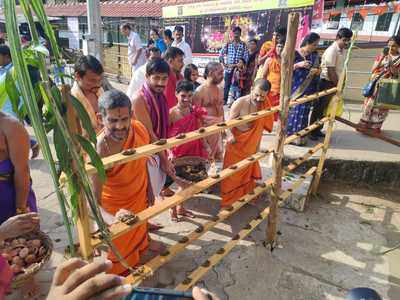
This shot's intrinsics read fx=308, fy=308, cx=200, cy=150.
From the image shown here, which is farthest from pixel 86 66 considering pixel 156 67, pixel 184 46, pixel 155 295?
pixel 184 46

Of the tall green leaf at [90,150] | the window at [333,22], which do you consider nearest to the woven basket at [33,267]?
the tall green leaf at [90,150]

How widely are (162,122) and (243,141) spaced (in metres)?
0.99

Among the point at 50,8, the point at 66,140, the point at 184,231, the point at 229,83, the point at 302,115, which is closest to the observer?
the point at 66,140

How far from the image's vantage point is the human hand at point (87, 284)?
25.0 inches

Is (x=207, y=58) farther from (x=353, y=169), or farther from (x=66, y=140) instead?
(x=66, y=140)

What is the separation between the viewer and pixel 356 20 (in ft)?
27.5

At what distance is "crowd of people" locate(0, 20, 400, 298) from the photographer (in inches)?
81.4

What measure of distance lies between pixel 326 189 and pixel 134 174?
118 inches

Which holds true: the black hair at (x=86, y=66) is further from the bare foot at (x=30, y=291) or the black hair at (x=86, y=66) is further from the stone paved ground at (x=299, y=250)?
the bare foot at (x=30, y=291)

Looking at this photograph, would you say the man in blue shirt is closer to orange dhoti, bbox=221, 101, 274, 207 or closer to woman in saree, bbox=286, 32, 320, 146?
woman in saree, bbox=286, 32, 320, 146

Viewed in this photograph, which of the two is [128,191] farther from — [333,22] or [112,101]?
[333,22]

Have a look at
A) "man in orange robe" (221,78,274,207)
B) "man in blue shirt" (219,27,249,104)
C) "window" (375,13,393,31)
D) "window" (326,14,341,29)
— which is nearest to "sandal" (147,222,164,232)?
"man in orange robe" (221,78,274,207)

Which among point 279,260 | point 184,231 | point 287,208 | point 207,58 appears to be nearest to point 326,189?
point 287,208

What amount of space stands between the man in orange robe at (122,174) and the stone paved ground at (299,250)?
1.17 ft
